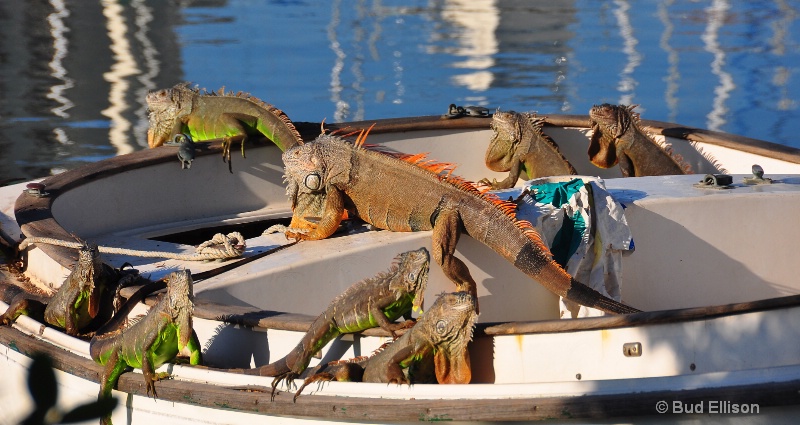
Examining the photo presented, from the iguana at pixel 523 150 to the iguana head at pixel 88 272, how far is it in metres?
3.22

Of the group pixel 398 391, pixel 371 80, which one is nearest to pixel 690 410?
pixel 398 391

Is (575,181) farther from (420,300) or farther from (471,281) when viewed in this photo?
(420,300)

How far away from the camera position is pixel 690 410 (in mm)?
4508

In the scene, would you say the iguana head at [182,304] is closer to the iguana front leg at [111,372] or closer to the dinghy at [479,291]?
the dinghy at [479,291]

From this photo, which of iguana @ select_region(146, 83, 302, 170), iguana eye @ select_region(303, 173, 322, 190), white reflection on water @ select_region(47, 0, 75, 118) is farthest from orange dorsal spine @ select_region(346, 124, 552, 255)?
white reflection on water @ select_region(47, 0, 75, 118)

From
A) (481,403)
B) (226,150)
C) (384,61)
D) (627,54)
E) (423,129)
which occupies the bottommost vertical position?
(384,61)

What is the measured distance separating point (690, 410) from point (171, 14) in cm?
2182

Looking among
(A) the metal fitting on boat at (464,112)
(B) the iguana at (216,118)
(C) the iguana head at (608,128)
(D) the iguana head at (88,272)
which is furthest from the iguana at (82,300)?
(C) the iguana head at (608,128)

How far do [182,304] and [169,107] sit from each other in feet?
11.1

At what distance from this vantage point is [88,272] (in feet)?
18.0

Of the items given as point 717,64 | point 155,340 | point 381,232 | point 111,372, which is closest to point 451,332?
point 155,340

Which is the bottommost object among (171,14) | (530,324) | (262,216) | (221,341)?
(171,14)

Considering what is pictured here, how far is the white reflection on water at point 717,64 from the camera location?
1765 centimetres

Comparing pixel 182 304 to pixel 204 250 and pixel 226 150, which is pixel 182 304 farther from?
pixel 226 150
